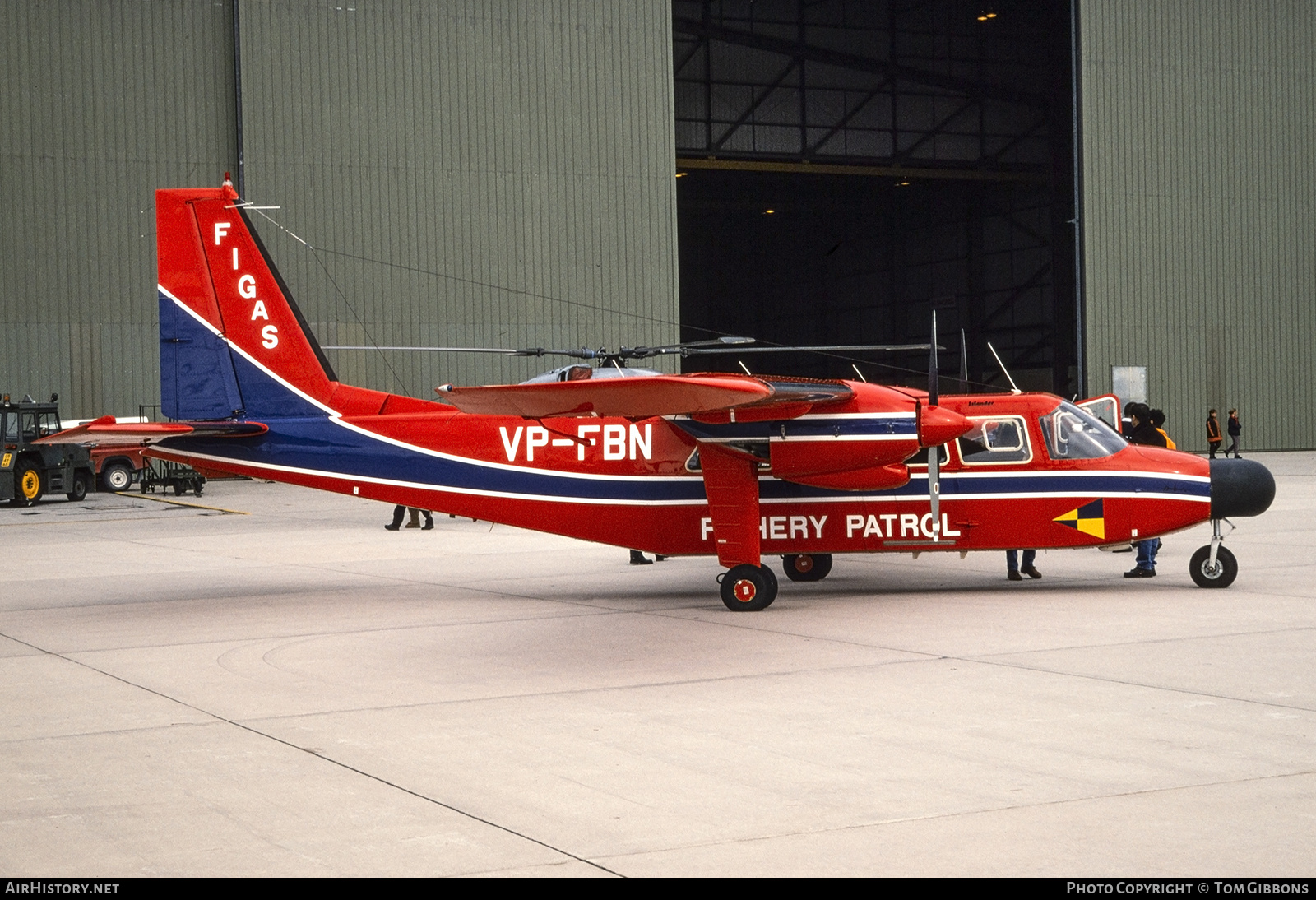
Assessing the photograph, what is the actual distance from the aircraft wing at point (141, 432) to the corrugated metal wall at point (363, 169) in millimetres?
24877

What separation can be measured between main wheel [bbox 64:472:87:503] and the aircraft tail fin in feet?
75.0

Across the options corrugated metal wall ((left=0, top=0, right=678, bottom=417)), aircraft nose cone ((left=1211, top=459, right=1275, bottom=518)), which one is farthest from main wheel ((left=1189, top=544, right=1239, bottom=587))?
corrugated metal wall ((left=0, top=0, right=678, bottom=417))

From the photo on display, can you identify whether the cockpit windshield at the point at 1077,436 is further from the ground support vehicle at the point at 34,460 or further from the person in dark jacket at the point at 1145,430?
the ground support vehicle at the point at 34,460

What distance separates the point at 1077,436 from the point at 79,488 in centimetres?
3007

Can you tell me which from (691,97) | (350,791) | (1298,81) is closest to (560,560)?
(350,791)

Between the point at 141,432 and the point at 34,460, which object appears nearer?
the point at 141,432

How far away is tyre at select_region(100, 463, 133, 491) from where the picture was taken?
40.2 metres

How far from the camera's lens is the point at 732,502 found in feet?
46.3

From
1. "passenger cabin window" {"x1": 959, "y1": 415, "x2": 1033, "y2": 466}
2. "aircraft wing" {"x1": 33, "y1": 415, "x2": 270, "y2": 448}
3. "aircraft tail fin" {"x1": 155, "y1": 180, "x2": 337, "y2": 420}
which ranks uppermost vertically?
"aircraft tail fin" {"x1": 155, "y1": 180, "x2": 337, "y2": 420}

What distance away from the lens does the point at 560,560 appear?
19.8m

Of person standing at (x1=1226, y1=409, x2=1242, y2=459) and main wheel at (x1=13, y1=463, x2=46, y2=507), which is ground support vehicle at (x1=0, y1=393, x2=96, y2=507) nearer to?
main wheel at (x1=13, y1=463, x2=46, y2=507)

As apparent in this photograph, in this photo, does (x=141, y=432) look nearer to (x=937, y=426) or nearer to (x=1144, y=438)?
(x=937, y=426)

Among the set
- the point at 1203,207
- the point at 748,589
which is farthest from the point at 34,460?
the point at 1203,207

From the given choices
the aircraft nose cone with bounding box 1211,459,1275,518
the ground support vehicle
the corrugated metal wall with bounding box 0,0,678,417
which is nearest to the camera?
the aircraft nose cone with bounding box 1211,459,1275,518
